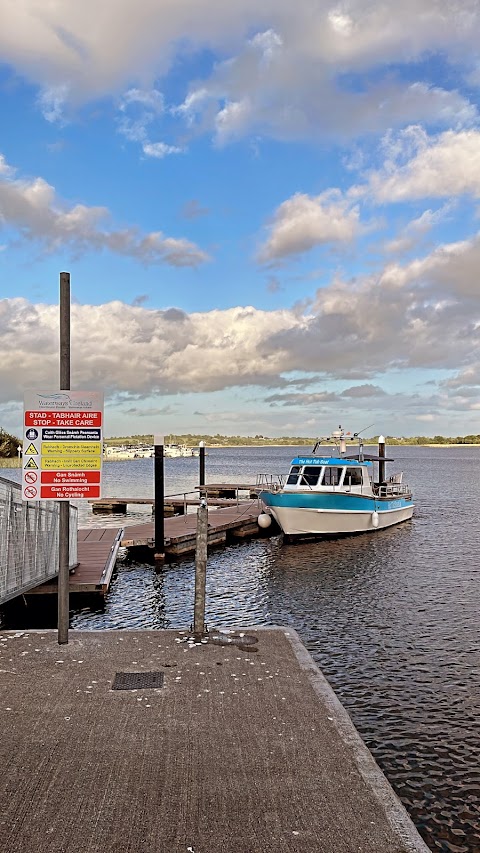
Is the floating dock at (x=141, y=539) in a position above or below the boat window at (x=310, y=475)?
below

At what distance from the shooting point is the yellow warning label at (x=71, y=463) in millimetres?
7508

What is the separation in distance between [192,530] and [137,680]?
15.6m

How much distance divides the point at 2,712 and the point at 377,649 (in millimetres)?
6618

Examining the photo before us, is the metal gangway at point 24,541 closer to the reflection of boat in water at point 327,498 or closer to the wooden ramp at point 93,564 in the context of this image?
the wooden ramp at point 93,564

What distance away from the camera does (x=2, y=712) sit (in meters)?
5.53

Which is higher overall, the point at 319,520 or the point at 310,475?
the point at 310,475

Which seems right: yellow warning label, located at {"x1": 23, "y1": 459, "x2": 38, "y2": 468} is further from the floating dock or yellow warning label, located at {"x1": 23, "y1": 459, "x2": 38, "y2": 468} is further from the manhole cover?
the floating dock

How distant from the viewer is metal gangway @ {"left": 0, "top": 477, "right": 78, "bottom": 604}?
30.8ft

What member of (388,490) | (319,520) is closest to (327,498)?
(319,520)

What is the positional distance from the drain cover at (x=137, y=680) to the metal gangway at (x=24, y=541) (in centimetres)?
350

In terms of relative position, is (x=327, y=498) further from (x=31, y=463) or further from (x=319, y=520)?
(x=31, y=463)

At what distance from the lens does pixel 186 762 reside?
15.2 ft

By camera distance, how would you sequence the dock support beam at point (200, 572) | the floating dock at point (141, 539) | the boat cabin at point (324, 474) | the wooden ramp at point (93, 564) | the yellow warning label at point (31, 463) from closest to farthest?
the yellow warning label at point (31, 463) → the dock support beam at point (200, 572) → the wooden ramp at point (93, 564) → the floating dock at point (141, 539) → the boat cabin at point (324, 474)

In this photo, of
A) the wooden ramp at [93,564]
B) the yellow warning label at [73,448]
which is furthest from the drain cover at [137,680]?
the wooden ramp at [93,564]
